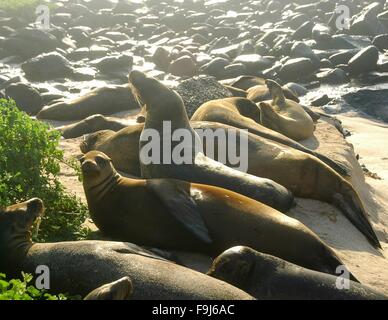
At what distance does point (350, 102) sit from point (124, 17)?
1472cm

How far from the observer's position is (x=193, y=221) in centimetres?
566

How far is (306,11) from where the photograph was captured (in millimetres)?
27547

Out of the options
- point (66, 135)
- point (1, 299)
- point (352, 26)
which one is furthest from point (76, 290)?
point (352, 26)

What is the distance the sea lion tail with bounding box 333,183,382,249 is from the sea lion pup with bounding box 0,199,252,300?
3106mm

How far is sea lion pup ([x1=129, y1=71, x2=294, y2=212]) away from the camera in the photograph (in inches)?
263

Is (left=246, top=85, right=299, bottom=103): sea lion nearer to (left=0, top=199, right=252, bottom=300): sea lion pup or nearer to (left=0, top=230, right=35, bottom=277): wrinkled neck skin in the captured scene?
(left=0, top=199, right=252, bottom=300): sea lion pup

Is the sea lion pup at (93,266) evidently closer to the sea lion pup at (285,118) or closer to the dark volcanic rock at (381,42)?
the sea lion pup at (285,118)

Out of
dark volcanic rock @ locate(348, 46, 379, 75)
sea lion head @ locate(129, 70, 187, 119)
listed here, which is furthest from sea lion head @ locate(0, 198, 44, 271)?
dark volcanic rock @ locate(348, 46, 379, 75)

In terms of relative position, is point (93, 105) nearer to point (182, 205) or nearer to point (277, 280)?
point (182, 205)

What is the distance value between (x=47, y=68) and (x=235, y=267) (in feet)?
45.2

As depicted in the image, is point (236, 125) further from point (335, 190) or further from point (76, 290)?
point (76, 290)

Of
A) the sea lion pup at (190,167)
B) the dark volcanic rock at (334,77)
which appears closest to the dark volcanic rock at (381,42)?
the dark volcanic rock at (334,77)

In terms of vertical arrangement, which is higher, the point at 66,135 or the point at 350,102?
the point at 66,135
